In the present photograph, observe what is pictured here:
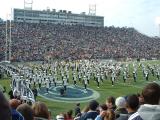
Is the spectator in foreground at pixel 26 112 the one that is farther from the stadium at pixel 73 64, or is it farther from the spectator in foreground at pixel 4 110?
the spectator in foreground at pixel 4 110

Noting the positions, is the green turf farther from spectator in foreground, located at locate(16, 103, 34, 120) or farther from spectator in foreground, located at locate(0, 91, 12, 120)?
spectator in foreground, located at locate(0, 91, 12, 120)


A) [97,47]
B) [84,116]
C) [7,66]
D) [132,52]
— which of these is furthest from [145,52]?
[84,116]

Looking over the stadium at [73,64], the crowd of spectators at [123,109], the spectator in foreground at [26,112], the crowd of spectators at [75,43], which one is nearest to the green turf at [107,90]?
the stadium at [73,64]

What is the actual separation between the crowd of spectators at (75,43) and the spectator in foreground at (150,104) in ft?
163

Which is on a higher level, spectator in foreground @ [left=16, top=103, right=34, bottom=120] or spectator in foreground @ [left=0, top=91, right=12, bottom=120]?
spectator in foreground @ [left=0, top=91, right=12, bottom=120]

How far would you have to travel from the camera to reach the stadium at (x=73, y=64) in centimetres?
1061

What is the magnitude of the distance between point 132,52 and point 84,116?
66.3 m

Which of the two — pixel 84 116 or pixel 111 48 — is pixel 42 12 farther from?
pixel 84 116

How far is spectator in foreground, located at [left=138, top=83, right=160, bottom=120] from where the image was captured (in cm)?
348

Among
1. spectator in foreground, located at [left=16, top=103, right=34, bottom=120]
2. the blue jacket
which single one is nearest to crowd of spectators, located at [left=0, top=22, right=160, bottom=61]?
spectator in foreground, located at [left=16, top=103, right=34, bottom=120]

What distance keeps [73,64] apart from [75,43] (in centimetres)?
2740

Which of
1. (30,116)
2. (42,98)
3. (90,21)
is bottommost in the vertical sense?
(42,98)

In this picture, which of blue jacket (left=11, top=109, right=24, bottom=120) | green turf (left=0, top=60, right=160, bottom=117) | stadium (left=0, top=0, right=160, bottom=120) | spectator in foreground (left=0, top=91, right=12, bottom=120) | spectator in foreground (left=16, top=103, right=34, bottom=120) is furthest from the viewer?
green turf (left=0, top=60, right=160, bottom=117)

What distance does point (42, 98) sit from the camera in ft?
74.0
